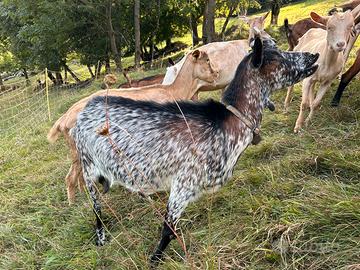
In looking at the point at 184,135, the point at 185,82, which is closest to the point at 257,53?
A: the point at 184,135

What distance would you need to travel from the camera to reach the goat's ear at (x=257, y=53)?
302 centimetres

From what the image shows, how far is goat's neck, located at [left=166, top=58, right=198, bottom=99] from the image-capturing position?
5152 millimetres

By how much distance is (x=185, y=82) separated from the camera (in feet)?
17.3

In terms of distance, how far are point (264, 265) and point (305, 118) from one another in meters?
3.20

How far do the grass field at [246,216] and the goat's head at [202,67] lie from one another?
1.05 meters

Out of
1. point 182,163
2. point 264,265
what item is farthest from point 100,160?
point 264,265

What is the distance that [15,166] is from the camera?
21.0 feet

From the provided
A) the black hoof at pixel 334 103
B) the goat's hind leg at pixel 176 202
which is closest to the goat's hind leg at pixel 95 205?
the goat's hind leg at pixel 176 202

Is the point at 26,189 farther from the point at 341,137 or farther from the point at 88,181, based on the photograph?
the point at 341,137

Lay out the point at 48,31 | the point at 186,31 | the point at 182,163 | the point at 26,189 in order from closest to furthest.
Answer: the point at 182,163 → the point at 26,189 → the point at 48,31 → the point at 186,31

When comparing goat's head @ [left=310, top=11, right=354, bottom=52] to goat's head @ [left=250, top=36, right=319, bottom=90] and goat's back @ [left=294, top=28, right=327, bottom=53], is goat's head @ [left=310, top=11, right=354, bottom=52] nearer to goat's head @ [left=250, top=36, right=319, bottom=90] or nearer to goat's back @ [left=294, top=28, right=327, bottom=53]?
goat's back @ [left=294, top=28, right=327, bottom=53]

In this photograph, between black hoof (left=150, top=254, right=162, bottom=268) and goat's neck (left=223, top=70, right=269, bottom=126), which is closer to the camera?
black hoof (left=150, top=254, right=162, bottom=268)

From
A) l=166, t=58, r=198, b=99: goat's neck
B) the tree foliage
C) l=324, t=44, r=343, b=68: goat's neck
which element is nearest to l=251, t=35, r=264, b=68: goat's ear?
l=166, t=58, r=198, b=99: goat's neck

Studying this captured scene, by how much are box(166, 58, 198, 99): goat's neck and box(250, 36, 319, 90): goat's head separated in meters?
1.94
